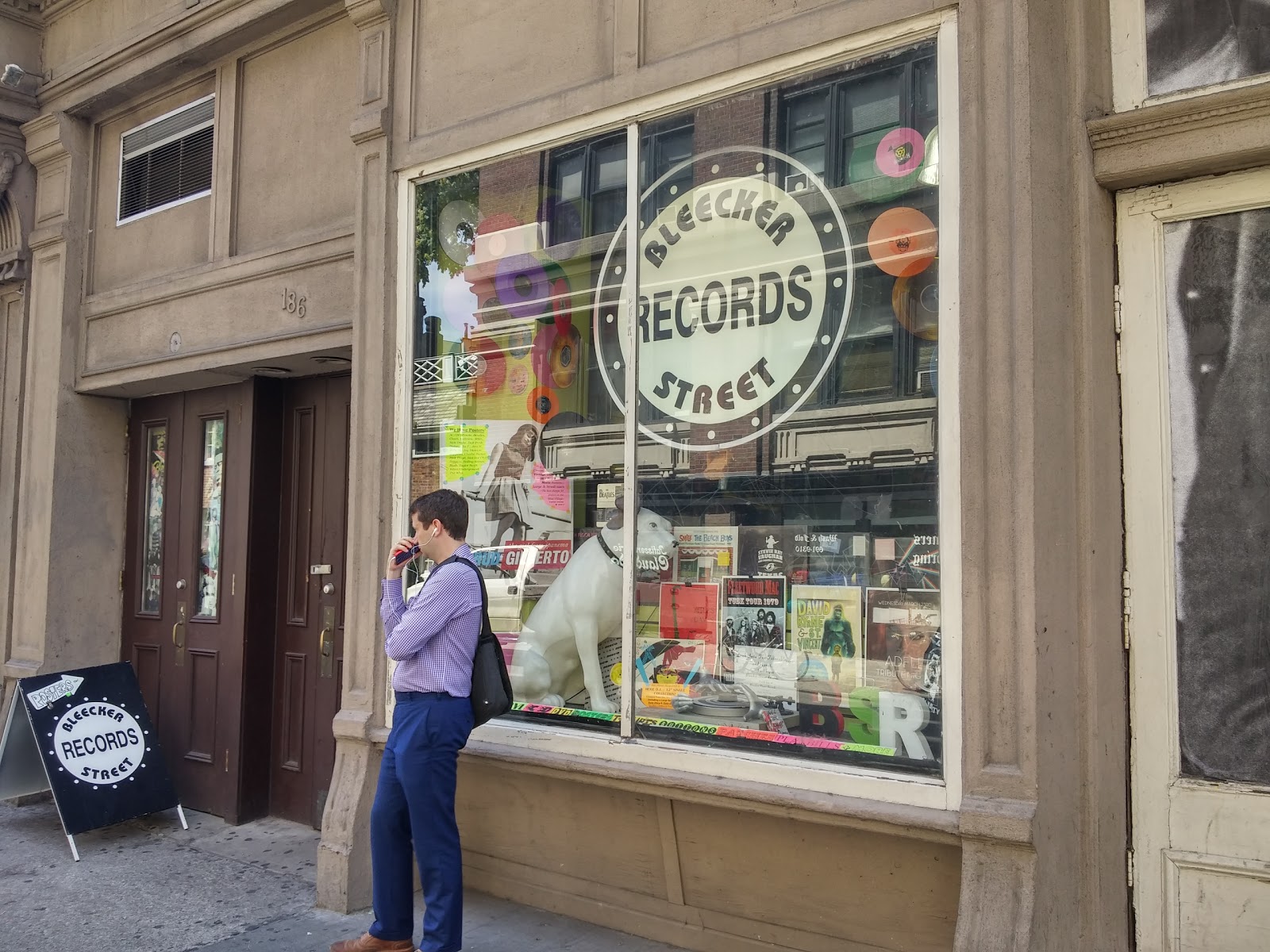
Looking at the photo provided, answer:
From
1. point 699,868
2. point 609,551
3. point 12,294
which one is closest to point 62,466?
point 12,294

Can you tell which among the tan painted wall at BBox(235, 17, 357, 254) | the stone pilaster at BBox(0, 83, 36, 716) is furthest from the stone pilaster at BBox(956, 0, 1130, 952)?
the stone pilaster at BBox(0, 83, 36, 716)

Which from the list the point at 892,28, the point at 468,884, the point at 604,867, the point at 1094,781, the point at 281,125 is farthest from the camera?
the point at 281,125

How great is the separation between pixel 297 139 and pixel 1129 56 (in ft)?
15.4

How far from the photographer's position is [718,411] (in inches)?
175

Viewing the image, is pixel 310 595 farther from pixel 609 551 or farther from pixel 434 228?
pixel 609 551

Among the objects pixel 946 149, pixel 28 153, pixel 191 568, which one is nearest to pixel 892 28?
pixel 946 149

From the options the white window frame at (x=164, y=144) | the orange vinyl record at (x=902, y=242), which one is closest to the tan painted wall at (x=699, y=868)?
the orange vinyl record at (x=902, y=242)

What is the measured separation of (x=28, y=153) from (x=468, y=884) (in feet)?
21.0

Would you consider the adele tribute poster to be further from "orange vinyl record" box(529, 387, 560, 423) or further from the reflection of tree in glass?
the reflection of tree in glass

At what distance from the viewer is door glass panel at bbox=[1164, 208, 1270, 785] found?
3.52m

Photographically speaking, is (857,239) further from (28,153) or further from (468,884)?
(28,153)

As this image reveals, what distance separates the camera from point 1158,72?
373 cm

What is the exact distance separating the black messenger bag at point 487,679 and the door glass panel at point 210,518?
135 inches

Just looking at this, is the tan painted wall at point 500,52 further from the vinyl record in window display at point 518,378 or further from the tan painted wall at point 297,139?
the vinyl record in window display at point 518,378
